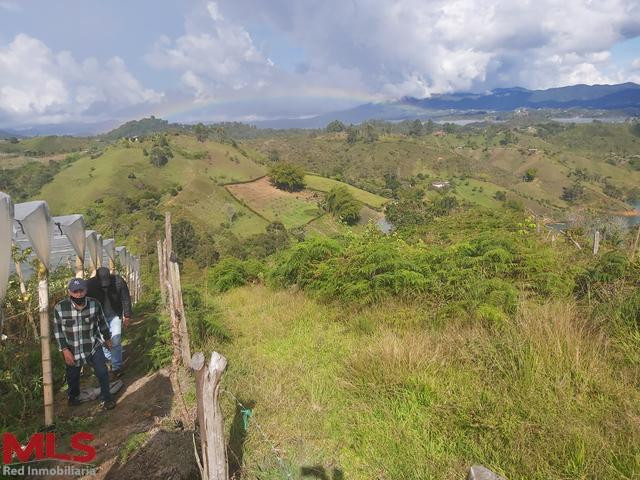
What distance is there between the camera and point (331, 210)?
252 ft

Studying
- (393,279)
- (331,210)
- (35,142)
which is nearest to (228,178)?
(331,210)

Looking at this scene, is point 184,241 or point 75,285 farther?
point 184,241

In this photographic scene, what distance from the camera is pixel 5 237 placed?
136 inches

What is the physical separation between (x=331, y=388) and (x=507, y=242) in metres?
4.09

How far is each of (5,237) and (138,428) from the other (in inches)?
87.8

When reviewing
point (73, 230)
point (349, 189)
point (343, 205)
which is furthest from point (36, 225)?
point (349, 189)

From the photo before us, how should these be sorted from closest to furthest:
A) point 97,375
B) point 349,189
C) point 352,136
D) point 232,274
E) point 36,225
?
1. point 97,375
2. point 36,225
3. point 232,274
4. point 349,189
5. point 352,136

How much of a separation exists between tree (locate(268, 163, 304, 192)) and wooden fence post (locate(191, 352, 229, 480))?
86.6m

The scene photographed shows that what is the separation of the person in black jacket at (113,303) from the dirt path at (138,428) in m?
0.34

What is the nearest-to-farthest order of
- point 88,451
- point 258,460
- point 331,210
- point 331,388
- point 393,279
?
point 258,460, point 88,451, point 331,388, point 393,279, point 331,210

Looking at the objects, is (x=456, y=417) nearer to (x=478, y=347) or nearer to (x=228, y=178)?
(x=478, y=347)

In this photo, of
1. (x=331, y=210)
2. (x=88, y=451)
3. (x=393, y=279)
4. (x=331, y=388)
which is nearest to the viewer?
(x=88, y=451)

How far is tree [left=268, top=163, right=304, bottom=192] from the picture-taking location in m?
87.5

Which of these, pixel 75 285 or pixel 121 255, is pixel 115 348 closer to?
pixel 75 285
